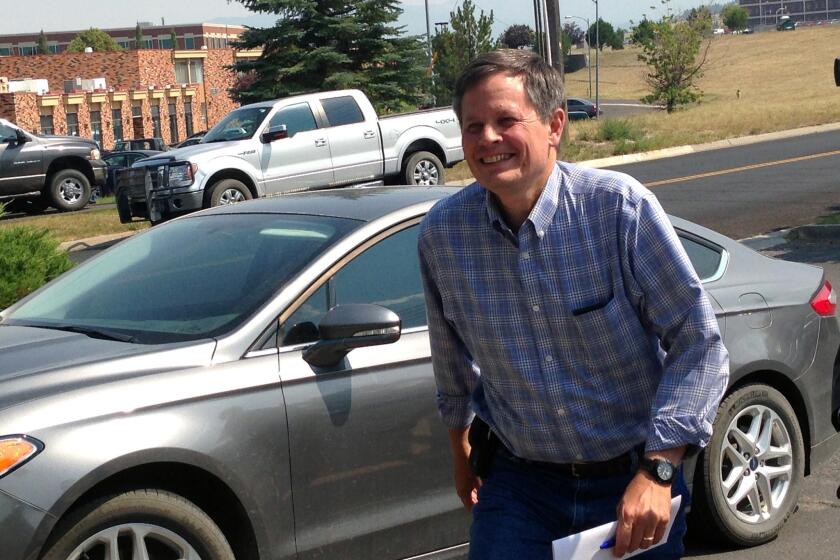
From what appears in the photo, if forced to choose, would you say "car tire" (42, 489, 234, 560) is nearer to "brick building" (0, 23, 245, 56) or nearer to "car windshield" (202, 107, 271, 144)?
"car windshield" (202, 107, 271, 144)

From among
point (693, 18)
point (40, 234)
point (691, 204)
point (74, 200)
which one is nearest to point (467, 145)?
point (40, 234)

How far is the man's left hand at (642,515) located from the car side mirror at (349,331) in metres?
1.38

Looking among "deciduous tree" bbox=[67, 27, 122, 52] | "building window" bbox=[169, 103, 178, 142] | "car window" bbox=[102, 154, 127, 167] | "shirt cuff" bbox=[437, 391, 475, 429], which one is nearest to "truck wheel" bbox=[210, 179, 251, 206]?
"shirt cuff" bbox=[437, 391, 475, 429]

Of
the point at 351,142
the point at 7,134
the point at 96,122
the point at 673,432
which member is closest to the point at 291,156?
the point at 351,142

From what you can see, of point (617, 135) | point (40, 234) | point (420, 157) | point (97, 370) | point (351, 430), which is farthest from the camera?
point (617, 135)

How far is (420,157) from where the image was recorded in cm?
2030

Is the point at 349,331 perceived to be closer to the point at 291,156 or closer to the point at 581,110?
the point at 291,156

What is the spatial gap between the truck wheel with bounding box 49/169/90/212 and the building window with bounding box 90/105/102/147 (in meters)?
54.9

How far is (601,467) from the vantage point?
2889 millimetres

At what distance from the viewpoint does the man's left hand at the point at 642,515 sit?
2635mm

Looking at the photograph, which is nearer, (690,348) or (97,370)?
(690,348)

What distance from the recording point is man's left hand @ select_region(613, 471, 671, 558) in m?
2.63

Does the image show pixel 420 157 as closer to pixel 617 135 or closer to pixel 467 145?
pixel 617 135

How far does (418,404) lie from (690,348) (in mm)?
1635
